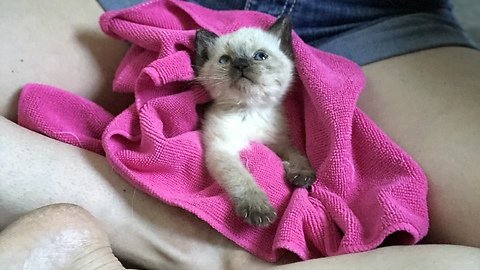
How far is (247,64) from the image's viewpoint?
972 mm

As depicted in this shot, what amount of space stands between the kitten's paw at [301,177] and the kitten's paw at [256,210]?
0.06m

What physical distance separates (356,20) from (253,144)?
39 cm

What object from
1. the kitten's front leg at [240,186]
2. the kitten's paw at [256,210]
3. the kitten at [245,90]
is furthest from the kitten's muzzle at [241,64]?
the kitten's paw at [256,210]

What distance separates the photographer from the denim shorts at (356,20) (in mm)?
1079

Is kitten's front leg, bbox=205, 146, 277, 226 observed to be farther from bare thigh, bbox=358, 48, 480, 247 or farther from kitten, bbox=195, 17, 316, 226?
bare thigh, bbox=358, 48, 480, 247

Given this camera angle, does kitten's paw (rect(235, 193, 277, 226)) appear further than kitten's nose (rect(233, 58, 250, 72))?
No

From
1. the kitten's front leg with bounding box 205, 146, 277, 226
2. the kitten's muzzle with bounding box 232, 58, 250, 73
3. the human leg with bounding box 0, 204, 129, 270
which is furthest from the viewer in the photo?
the kitten's muzzle with bounding box 232, 58, 250, 73

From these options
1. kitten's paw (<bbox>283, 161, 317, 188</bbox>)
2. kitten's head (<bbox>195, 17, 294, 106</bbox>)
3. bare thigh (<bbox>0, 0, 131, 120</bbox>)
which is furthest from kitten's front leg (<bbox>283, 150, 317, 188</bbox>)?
bare thigh (<bbox>0, 0, 131, 120</bbox>)

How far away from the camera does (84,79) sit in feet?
3.53

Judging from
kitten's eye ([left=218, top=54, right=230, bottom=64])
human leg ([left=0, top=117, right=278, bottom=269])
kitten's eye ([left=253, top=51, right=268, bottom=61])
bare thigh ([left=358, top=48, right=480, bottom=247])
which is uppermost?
kitten's eye ([left=253, top=51, right=268, bottom=61])

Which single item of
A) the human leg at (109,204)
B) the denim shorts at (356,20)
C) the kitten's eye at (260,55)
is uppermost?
the denim shorts at (356,20)

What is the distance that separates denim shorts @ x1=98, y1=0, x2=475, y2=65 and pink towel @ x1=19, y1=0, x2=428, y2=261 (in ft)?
0.27

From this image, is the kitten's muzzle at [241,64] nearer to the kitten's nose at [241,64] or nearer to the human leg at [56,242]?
the kitten's nose at [241,64]

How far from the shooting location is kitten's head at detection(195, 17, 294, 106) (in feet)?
3.21
